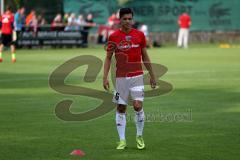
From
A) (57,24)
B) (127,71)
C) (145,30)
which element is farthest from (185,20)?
(127,71)

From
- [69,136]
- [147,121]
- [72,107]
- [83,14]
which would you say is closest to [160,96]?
[72,107]

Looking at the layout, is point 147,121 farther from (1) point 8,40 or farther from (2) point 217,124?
(1) point 8,40

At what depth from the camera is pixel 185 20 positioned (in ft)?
169

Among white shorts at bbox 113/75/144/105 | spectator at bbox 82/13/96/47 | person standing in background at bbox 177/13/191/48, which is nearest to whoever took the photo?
white shorts at bbox 113/75/144/105

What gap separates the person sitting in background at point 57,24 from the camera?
5141 centimetres

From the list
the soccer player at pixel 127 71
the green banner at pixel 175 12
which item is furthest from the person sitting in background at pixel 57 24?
the soccer player at pixel 127 71

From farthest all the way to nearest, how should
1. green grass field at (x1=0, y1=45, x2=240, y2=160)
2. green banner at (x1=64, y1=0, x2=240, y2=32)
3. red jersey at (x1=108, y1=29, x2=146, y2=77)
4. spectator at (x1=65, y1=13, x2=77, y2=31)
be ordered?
green banner at (x1=64, y1=0, x2=240, y2=32), spectator at (x1=65, y1=13, x2=77, y2=31), red jersey at (x1=108, y1=29, x2=146, y2=77), green grass field at (x1=0, y1=45, x2=240, y2=160)

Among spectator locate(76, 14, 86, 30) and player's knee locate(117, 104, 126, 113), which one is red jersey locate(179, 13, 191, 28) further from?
player's knee locate(117, 104, 126, 113)

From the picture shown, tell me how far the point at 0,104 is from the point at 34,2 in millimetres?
39188

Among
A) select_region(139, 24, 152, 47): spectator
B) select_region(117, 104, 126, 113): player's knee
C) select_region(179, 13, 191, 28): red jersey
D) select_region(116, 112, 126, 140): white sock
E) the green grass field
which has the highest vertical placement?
select_region(117, 104, 126, 113): player's knee

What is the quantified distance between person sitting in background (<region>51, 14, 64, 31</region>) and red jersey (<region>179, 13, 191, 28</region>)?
764 centimetres

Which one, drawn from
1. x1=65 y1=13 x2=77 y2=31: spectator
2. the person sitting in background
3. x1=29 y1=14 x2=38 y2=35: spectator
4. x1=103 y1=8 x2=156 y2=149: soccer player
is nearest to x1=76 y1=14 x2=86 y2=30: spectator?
x1=65 y1=13 x2=77 y2=31: spectator

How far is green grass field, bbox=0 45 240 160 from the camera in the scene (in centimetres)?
1227

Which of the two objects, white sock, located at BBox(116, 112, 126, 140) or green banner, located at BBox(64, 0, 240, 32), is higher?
white sock, located at BBox(116, 112, 126, 140)
